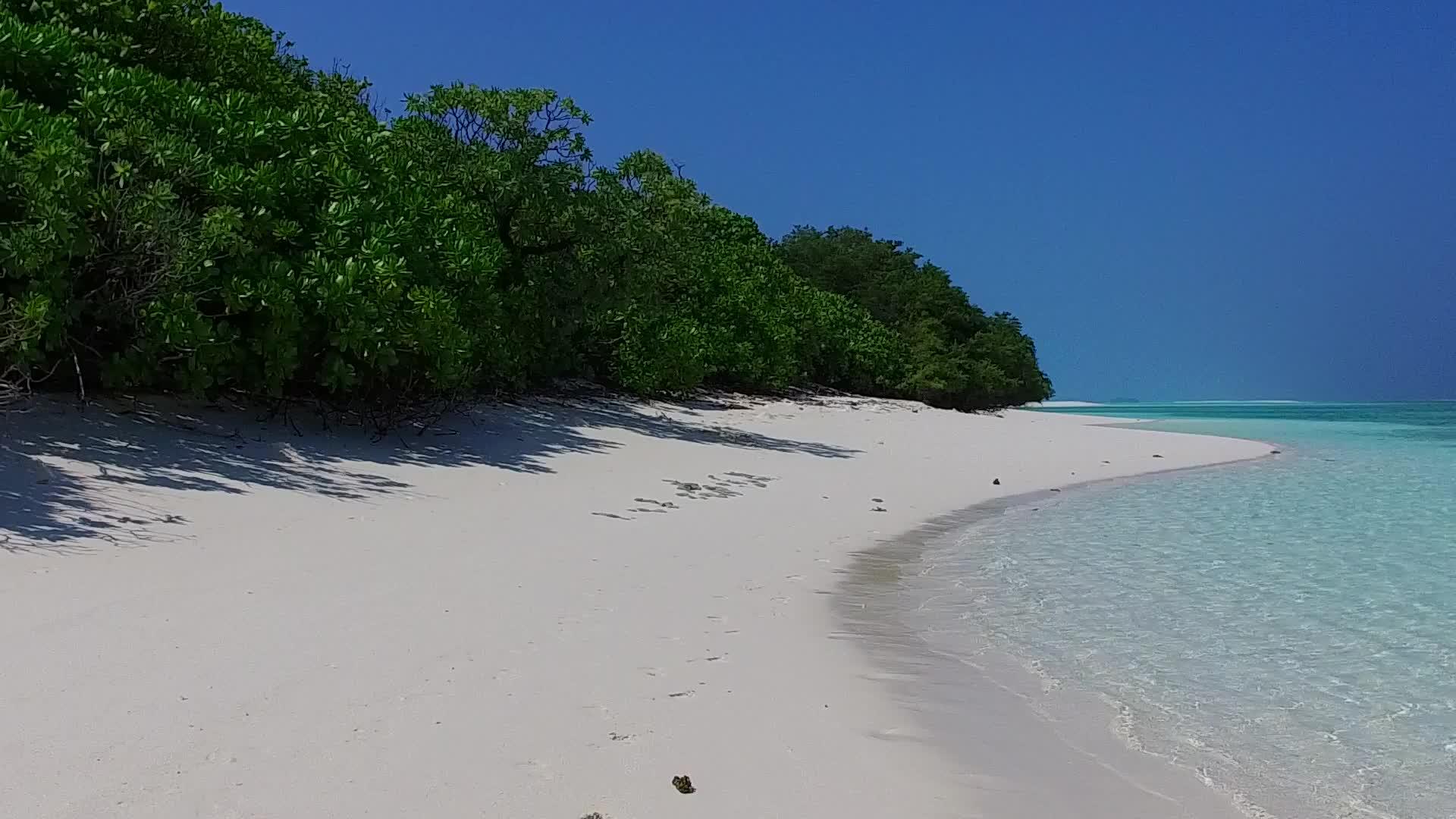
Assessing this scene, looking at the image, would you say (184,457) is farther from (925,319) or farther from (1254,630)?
(925,319)

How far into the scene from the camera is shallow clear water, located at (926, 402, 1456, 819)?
3.05 metres

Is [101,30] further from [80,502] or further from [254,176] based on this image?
[80,502]

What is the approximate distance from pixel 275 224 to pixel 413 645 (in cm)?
579

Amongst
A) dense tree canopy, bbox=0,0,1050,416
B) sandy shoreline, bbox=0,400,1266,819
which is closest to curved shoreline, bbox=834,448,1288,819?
sandy shoreline, bbox=0,400,1266,819

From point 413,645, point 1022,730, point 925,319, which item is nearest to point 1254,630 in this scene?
point 1022,730

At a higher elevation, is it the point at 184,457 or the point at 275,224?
the point at 275,224

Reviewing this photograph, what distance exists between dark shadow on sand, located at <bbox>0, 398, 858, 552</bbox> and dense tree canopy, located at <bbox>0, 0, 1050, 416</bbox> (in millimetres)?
386

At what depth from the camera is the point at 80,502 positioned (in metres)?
5.48

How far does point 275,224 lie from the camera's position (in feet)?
26.9

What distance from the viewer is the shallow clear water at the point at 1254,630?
3047 mm

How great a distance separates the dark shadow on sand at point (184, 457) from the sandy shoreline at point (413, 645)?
1.6 inches

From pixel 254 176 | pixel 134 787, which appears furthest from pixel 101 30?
pixel 134 787

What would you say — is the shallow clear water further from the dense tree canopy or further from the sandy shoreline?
the dense tree canopy

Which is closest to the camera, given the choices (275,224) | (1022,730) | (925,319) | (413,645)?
(1022,730)
